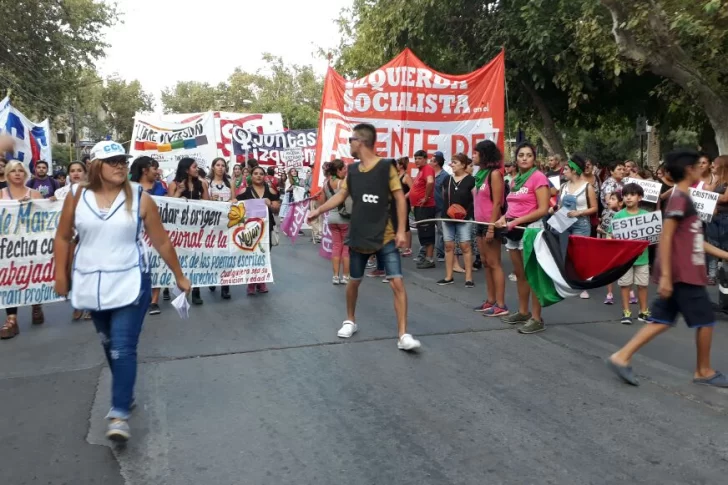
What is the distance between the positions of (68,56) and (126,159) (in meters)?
26.7

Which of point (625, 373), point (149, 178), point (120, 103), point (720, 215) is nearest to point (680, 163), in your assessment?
point (625, 373)

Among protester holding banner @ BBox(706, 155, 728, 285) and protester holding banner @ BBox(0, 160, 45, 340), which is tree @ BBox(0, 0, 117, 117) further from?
protester holding banner @ BBox(706, 155, 728, 285)

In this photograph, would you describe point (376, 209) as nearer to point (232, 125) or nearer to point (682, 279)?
point (682, 279)

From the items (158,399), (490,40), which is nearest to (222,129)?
(490,40)

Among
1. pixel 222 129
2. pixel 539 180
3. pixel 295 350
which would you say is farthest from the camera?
pixel 222 129

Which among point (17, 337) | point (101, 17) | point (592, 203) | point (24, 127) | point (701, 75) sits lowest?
point (17, 337)

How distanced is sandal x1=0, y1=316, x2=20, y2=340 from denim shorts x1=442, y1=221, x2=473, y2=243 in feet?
17.3

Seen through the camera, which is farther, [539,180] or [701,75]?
[701,75]

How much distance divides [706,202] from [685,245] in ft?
10.6

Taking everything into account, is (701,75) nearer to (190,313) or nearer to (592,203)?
(592,203)

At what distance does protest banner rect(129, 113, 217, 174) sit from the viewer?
63.7 ft

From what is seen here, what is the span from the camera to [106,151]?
13.0 feet

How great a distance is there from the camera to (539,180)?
652 centimetres

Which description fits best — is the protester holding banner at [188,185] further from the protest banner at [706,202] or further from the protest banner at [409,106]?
the protest banner at [706,202]
